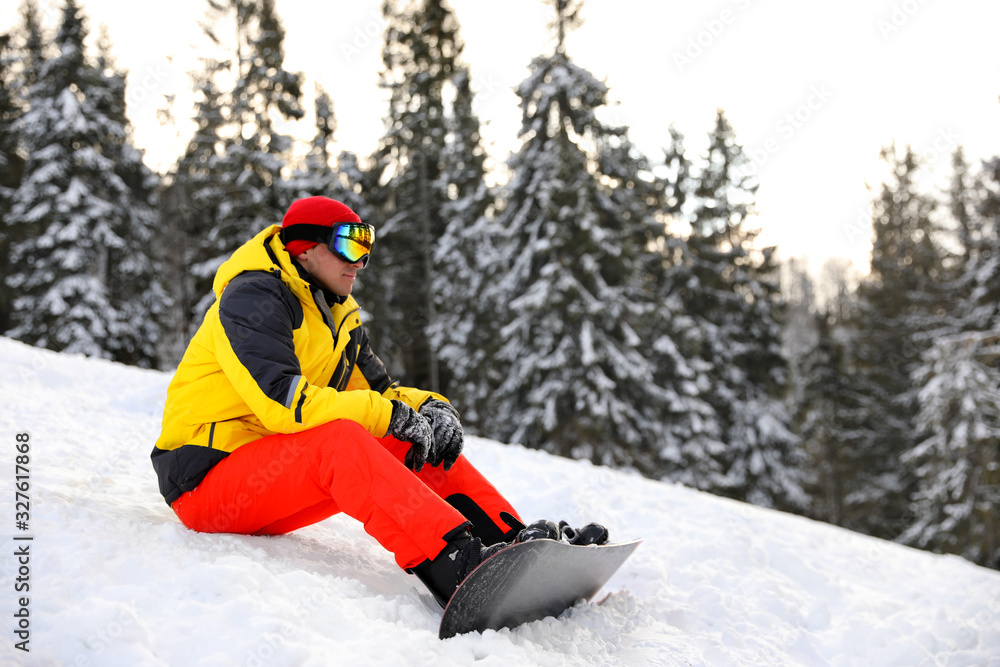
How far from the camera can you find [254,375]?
241 centimetres

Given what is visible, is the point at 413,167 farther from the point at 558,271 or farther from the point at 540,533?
the point at 540,533

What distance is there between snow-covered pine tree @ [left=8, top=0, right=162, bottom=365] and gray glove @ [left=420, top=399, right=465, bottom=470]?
16795 mm

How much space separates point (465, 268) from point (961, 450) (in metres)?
11.5

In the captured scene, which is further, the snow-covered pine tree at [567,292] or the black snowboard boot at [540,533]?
the snow-covered pine tree at [567,292]

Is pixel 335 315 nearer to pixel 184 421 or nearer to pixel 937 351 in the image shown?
pixel 184 421

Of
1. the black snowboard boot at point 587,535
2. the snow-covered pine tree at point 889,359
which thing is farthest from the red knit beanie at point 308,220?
the snow-covered pine tree at point 889,359

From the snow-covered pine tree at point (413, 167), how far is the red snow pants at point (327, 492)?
1517 cm

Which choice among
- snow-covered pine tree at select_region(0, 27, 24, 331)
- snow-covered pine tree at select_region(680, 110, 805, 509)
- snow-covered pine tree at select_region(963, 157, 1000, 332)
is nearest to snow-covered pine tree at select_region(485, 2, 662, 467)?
snow-covered pine tree at select_region(680, 110, 805, 509)

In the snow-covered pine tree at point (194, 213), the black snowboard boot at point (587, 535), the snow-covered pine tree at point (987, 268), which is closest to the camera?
the black snowboard boot at point (587, 535)

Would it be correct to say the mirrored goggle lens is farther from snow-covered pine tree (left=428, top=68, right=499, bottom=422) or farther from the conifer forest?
snow-covered pine tree (left=428, top=68, right=499, bottom=422)

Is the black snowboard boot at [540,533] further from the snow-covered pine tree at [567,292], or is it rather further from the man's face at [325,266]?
the snow-covered pine tree at [567,292]

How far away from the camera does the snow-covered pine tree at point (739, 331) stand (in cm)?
1634

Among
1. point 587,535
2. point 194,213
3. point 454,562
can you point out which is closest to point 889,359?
point 587,535

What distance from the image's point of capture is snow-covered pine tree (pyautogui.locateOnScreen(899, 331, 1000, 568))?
10.4 meters
